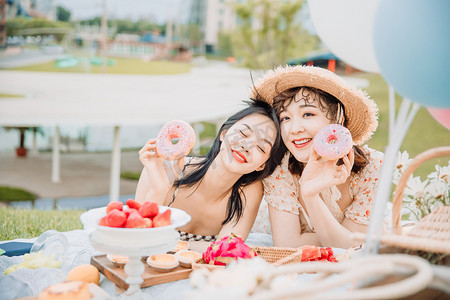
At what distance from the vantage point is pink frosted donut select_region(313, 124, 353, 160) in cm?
222

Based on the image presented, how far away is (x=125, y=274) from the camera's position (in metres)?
1.88

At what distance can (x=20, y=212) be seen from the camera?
4.23m

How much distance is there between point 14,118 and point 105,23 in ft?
40.7

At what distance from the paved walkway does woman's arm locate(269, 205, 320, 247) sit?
6.50 metres

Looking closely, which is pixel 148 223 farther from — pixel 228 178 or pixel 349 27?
pixel 349 27

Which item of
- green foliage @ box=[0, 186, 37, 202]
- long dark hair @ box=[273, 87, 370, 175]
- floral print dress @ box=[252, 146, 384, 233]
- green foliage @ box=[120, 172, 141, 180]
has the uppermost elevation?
long dark hair @ box=[273, 87, 370, 175]

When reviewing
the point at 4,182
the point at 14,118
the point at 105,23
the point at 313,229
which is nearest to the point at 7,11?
the point at 105,23

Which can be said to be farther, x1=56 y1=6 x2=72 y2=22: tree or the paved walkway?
x1=56 y1=6 x2=72 y2=22: tree

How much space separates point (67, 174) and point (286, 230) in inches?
322

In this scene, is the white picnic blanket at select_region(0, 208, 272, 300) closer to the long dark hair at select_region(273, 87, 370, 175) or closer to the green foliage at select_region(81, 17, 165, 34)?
the long dark hair at select_region(273, 87, 370, 175)

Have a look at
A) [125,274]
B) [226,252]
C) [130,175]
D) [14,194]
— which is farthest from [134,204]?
[130,175]

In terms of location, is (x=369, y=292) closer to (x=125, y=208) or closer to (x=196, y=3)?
(x=125, y=208)

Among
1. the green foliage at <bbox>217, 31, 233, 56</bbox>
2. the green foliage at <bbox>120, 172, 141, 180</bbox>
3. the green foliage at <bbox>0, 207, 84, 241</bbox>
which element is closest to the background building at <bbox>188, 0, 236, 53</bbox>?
the green foliage at <bbox>217, 31, 233, 56</bbox>

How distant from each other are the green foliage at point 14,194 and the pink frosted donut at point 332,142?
23.4ft
